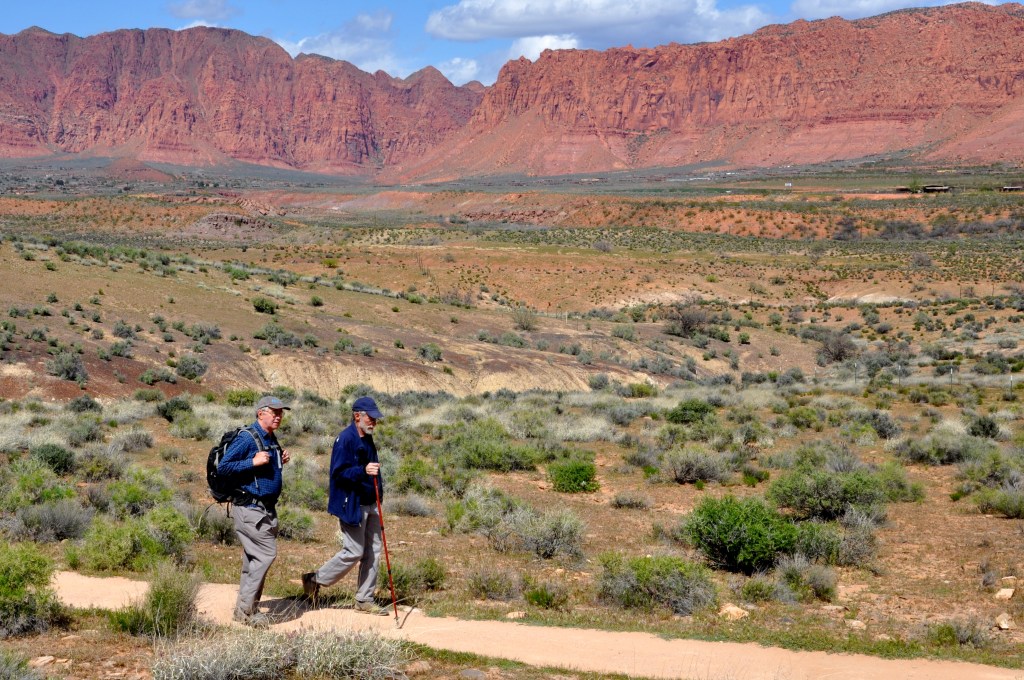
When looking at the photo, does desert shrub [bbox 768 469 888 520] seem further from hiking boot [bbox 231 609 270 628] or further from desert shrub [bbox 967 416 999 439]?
hiking boot [bbox 231 609 270 628]

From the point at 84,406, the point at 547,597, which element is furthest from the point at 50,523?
the point at 84,406

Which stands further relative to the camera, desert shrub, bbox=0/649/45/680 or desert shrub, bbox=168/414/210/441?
desert shrub, bbox=168/414/210/441

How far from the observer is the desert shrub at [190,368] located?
25359 millimetres

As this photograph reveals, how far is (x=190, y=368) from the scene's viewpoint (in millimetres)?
25422

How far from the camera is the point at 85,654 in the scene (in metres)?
6.76

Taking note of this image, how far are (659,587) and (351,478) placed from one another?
3.19 meters

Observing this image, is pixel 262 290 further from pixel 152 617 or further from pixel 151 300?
pixel 152 617

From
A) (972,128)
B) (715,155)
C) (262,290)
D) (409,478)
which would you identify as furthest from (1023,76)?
(409,478)

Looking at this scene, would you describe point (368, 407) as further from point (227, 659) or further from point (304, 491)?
point (304, 491)

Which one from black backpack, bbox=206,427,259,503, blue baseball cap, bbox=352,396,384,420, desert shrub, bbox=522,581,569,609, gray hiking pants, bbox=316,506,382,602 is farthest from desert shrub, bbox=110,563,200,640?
desert shrub, bbox=522,581,569,609

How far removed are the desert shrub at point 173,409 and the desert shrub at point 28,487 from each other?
6.52 m

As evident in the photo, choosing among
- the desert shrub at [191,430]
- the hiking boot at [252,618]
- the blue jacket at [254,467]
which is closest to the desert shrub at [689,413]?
the desert shrub at [191,430]

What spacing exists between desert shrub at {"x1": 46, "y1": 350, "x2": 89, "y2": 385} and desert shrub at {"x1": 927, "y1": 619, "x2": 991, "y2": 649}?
779 inches

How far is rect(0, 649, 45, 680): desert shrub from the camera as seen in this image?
5746 millimetres
